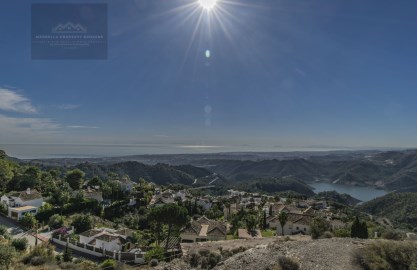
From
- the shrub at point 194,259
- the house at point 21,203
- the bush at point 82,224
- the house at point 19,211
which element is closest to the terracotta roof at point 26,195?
the house at point 21,203

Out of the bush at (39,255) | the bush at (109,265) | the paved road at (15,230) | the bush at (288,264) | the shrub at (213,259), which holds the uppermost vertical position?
the bush at (288,264)

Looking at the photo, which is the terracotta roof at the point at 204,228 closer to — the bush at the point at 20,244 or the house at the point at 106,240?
the house at the point at 106,240

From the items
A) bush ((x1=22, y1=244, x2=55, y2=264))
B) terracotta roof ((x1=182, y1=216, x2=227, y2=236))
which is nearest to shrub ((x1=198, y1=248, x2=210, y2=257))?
bush ((x1=22, y1=244, x2=55, y2=264))

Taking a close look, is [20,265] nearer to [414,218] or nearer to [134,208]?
[134,208]

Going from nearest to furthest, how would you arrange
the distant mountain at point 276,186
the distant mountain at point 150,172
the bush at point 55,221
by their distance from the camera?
the bush at point 55,221
the distant mountain at point 150,172
the distant mountain at point 276,186

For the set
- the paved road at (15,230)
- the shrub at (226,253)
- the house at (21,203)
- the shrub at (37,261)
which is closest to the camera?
the shrub at (37,261)

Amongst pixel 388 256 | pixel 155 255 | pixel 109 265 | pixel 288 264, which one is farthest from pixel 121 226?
pixel 388 256

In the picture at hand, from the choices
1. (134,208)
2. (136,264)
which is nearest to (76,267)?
(136,264)
